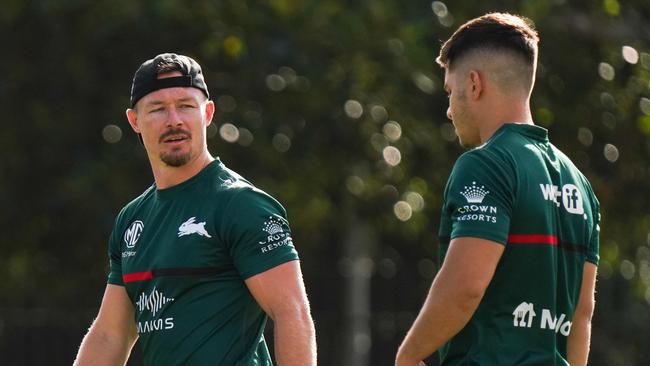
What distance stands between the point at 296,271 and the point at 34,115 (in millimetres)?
7936

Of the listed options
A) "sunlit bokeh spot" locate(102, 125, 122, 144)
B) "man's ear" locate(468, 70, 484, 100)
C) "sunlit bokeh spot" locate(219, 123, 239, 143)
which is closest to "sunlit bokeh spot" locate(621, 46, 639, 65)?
"sunlit bokeh spot" locate(219, 123, 239, 143)

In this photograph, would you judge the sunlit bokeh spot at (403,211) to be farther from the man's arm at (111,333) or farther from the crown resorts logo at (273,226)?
the crown resorts logo at (273,226)

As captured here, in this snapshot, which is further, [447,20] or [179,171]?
[447,20]

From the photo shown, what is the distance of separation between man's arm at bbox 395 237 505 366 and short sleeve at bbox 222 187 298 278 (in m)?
0.66

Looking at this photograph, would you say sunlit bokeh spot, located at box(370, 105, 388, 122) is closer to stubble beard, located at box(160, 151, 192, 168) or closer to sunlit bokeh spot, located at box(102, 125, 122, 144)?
sunlit bokeh spot, located at box(102, 125, 122, 144)

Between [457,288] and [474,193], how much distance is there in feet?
1.02

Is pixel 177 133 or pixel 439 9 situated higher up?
pixel 439 9

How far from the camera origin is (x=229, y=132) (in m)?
11.9

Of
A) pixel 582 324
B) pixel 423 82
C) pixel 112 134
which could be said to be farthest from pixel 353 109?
pixel 582 324

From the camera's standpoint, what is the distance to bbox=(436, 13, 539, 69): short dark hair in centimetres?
492

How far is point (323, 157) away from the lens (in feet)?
40.3

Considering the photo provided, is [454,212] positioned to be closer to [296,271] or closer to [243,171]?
[296,271]

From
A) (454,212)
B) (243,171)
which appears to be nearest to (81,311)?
(243,171)

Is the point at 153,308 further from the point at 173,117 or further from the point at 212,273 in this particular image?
the point at 173,117
